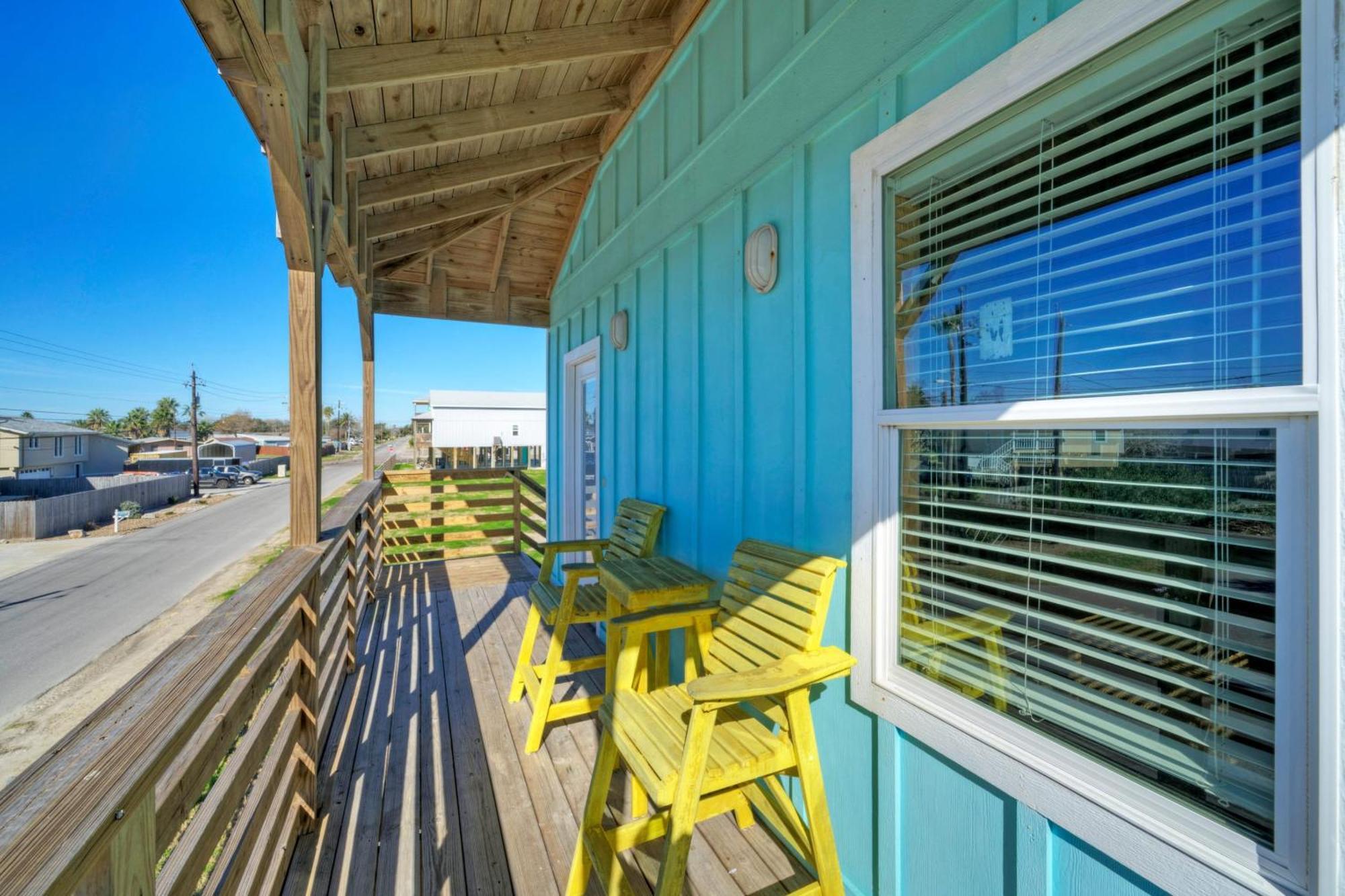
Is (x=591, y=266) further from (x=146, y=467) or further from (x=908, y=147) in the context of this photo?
(x=146, y=467)

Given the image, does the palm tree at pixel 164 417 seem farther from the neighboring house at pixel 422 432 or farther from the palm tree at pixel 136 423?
the neighboring house at pixel 422 432

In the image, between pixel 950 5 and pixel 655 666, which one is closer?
pixel 950 5

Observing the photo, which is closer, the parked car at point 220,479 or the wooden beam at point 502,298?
the wooden beam at point 502,298

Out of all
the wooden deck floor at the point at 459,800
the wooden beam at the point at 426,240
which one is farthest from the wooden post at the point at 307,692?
the wooden beam at the point at 426,240

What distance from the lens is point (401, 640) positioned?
12.4 feet

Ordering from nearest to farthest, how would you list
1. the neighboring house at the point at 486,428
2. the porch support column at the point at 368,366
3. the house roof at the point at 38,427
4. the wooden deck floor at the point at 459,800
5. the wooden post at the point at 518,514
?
the wooden deck floor at the point at 459,800, the porch support column at the point at 368,366, the wooden post at the point at 518,514, the neighboring house at the point at 486,428, the house roof at the point at 38,427

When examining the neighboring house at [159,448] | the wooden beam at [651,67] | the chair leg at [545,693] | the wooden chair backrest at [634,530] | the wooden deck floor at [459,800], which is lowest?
the wooden deck floor at [459,800]

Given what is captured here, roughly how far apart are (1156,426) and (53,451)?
46.4m

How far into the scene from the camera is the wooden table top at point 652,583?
2094 mm

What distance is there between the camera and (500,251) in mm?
5000

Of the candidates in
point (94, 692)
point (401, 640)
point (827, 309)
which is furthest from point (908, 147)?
point (94, 692)

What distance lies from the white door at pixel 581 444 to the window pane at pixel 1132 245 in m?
3.06

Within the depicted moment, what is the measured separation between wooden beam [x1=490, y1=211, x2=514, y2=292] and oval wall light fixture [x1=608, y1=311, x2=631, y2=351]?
5.79 ft

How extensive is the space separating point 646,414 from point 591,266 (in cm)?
163
